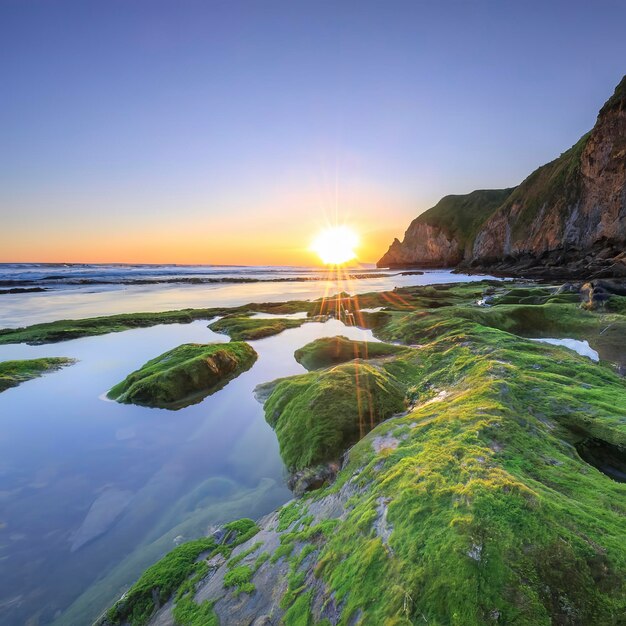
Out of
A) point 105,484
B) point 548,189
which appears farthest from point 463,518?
point 548,189

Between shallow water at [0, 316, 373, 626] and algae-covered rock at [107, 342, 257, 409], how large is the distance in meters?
0.52

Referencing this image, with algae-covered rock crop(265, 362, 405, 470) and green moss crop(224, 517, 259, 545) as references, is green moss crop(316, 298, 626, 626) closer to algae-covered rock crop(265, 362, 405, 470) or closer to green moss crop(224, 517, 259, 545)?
algae-covered rock crop(265, 362, 405, 470)

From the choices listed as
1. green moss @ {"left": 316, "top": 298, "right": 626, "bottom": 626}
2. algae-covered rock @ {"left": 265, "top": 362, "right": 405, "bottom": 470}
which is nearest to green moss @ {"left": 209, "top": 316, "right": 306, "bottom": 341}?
algae-covered rock @ {"left": 265, "top": 362, "right": 405, "bottom": 470}

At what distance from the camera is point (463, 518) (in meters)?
3.07

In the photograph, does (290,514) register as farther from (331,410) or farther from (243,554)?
(331,410)

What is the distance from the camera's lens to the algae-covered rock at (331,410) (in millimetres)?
7371

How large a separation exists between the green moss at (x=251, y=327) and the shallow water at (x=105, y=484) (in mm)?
8068

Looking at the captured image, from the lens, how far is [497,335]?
38.3 feet

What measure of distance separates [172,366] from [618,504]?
44.4 ft

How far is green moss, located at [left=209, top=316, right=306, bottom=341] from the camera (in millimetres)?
21672

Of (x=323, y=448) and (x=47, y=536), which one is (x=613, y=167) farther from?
(x=47, y=536)

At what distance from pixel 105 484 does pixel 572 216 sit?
72.6m

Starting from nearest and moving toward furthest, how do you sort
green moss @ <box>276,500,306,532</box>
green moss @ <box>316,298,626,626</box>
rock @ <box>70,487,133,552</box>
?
green moss @ <box>316,298,626,626</box> < green moss @ <box>276,500,306,532</box> < rock @ <box>70,487,133,552</box>

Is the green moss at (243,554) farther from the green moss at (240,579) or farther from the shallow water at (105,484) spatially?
the shallow water at (105,484)
